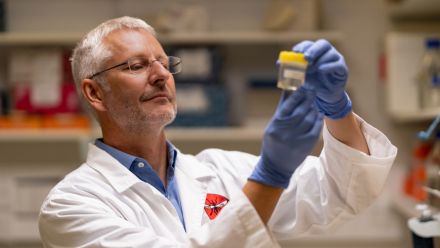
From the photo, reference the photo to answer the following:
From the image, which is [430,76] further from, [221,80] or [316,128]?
[316,128]

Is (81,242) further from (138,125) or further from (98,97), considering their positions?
(98,97)

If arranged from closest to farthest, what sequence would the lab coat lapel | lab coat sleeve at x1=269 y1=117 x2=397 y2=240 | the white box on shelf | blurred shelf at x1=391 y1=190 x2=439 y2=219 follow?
lab coat sleeve at x1=269 y1=117 x2=397 y2=240 < the lab coat lapel < blurred shelf at x1=391 y1=190 x2=439 y2=219 < the white box on shelf

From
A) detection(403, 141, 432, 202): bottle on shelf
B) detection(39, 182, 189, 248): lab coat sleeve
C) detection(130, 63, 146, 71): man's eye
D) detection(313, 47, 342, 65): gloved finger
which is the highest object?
detection(313, 47, 342, 65): gloved finger

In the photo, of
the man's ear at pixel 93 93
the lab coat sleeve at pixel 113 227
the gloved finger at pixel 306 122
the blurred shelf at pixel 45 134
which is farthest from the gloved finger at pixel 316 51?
the blurred shelf at pixel 45 134

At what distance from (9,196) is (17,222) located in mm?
134

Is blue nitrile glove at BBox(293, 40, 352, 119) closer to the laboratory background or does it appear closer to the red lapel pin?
the red lapel pin

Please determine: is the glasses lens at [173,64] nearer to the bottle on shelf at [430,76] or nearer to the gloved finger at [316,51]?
the gloved finger at [316,51]

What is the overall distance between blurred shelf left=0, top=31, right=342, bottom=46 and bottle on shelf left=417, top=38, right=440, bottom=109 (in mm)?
389

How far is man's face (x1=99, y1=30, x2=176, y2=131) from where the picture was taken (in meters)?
1.43

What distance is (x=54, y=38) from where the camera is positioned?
101 inches

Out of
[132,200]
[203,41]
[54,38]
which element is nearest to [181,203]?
[132,200]

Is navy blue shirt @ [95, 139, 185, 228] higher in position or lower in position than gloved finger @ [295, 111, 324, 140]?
lower

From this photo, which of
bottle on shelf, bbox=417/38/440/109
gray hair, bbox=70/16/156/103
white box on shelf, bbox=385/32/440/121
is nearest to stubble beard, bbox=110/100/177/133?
gray hair, bbox=70/16/156/103

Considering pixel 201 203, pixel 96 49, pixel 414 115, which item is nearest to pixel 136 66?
pixel 96 49
